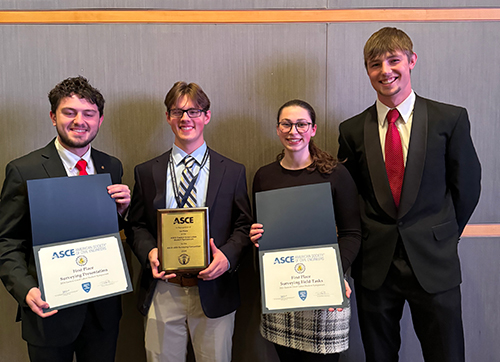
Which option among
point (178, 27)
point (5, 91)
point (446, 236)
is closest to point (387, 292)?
point (446, 236)

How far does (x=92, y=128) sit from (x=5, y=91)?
102 centimetres

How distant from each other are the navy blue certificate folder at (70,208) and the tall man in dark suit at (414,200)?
4.20 ft

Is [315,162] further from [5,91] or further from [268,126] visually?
[5,91]

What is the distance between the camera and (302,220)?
160cm

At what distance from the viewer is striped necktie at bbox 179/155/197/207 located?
1724 millimetres

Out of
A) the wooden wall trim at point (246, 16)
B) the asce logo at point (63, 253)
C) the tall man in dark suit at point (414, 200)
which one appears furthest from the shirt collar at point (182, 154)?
the wooden wall trim at point (246, 16)

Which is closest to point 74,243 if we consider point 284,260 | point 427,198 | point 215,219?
point 215,219

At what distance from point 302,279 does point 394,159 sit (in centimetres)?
73

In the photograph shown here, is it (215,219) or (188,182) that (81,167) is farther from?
(215,219)

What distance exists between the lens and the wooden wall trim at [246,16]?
219cm

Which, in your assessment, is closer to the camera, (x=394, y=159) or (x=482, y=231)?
(x=394, y=159)

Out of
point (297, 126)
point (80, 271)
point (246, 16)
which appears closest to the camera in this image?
point (80, 271)

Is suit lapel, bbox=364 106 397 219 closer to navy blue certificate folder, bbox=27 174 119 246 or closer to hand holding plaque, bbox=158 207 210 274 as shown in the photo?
hand holding plaque, bbox=158 207 210 274

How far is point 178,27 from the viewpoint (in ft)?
7.26
